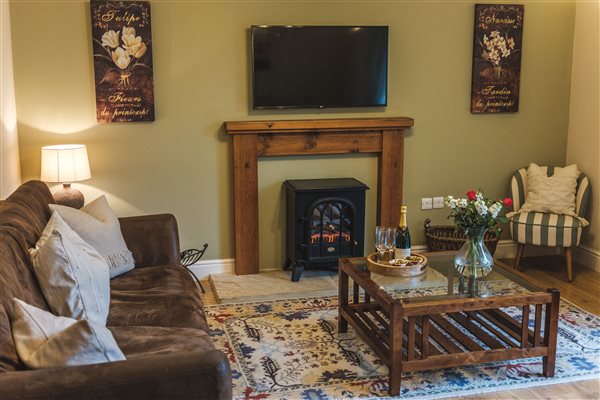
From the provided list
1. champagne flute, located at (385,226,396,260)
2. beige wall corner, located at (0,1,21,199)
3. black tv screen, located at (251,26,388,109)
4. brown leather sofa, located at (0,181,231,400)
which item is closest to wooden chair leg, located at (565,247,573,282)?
black tv screen, located at (251,26,388,109)

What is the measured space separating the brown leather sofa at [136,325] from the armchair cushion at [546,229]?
8.30 ft

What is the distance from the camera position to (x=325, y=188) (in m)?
4.44

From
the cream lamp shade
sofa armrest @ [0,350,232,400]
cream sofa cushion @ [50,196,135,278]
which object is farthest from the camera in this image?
the cream lamp shade

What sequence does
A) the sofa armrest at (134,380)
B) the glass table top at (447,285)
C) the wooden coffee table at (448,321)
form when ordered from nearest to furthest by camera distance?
the sofa armrest at (134,380) → the wooden coffee table at (448,321) → the glass table top at (447,285)

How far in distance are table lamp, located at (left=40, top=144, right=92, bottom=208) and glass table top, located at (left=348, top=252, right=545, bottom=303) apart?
184cm

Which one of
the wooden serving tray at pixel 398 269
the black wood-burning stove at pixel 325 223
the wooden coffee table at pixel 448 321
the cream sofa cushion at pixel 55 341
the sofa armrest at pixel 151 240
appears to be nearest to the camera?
the cream sofa cushion at pixel 55 341

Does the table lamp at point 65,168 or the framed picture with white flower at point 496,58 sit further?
the framed picture with white flower at point 496,58

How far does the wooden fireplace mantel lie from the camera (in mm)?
4535

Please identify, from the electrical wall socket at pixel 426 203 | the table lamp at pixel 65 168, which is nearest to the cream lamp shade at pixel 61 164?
the table lamp at pixel 65 168

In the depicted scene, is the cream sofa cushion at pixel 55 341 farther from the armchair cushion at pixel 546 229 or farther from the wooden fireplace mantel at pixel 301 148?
the armchair cushion at pixel 546 229

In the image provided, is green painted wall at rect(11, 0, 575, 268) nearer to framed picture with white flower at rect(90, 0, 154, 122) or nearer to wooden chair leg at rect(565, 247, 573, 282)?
framed picture with white flower at rect(90, 0, 154, 122)

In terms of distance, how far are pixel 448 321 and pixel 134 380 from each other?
2.13 meters

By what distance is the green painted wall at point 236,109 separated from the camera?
13.9 feet

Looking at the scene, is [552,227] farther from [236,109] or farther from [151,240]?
[151,240]
